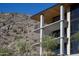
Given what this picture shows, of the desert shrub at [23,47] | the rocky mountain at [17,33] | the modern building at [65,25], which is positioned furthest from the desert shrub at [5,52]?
the modern building at [65,25]

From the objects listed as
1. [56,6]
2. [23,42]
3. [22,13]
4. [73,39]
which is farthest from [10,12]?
[73,39]

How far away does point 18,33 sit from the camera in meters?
27.9

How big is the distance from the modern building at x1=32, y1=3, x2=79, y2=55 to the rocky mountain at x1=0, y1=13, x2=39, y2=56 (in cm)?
200

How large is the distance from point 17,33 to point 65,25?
5418mm

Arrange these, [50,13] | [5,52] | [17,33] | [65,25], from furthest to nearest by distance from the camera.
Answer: [17,33]
[50,13]
[65,25]
[5,52]

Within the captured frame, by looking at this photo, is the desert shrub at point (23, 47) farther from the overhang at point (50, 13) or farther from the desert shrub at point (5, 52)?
the overhang at point (50, 13)

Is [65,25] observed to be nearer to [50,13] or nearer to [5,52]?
[50,13]

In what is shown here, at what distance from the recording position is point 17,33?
2800 cm

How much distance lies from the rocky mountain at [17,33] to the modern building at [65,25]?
2.00 m

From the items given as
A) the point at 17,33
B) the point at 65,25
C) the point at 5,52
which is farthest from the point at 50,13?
the point at 5,52

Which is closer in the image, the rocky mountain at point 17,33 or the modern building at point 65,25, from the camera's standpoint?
the modern building at point 65,25

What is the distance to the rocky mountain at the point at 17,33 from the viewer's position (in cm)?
2644

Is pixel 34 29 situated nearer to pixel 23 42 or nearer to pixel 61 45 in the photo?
pixel 23 42

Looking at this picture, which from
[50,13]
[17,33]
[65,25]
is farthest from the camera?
[17,33]
